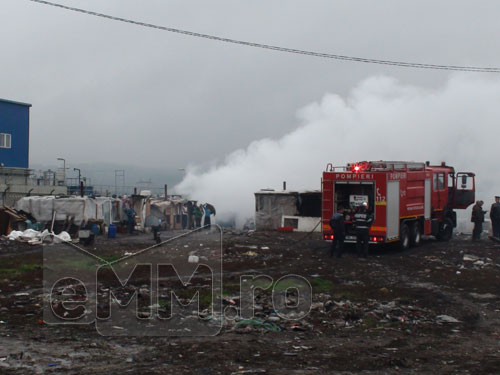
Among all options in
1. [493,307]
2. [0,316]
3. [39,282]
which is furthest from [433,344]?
[39,282]

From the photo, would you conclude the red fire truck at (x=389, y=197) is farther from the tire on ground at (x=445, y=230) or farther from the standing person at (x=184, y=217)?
the standing person at (x=184, y=217)

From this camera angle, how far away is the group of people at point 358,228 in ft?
56.6

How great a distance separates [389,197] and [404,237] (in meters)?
2.04

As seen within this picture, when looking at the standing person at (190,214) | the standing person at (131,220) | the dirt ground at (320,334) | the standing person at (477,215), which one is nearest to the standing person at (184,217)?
the standing person at (190,214)

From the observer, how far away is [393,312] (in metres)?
10.2

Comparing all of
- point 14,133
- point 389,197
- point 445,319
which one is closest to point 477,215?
point 389,197

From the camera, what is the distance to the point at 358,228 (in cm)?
1766

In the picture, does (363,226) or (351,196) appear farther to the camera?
(351,196)

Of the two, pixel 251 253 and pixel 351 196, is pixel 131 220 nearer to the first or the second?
pixel 251 253

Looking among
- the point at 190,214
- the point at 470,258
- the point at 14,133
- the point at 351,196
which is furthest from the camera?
the point at 14,133

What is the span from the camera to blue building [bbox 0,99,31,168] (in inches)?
1535

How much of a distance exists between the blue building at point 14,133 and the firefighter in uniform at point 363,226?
2743cm


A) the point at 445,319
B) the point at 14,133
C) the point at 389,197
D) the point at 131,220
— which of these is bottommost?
the point at 445,319

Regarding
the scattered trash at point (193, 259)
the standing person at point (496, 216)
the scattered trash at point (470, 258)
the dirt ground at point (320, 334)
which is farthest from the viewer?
the standing person at point (496, 216)
